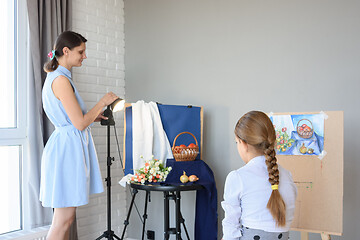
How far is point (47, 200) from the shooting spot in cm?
241

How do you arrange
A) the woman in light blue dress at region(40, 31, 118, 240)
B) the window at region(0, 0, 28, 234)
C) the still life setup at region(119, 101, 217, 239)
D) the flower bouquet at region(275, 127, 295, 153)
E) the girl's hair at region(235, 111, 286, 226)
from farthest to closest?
the window at region(0, 0, 28, 234)
the still life setup at region(119, 101, 217, 239)
the flower bouquet at region(275, 127, 295, 153)
the woman in light blue dress at region(40, 31, 118, 240)
the girl's hair at region(235, 111, 286, 226)

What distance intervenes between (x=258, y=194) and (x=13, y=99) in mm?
2094

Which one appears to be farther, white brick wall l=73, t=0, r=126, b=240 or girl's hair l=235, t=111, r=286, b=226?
white brick wall l=73, t=0, r=126, b=240

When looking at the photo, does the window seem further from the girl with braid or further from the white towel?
the girl with braid

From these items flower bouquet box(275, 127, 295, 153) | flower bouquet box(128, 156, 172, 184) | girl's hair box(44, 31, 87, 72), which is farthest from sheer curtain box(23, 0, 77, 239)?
flower bouquet box(275, 127, 295, 153)

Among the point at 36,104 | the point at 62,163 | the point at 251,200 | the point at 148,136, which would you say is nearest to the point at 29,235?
the point at 62,163

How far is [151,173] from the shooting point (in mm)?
2729

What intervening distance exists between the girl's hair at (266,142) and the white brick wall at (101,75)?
80.8 inches

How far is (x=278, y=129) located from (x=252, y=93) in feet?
1.98

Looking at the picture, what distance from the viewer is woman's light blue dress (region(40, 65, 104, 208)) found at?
2.40 metres

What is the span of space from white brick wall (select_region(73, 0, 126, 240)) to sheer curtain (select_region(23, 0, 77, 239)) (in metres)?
0.38

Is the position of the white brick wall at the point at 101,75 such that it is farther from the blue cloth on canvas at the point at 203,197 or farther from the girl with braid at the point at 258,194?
the girl with braid at the point at 258,194

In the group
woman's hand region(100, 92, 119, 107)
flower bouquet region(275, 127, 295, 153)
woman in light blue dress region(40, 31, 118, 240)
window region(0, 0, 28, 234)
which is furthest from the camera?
window region(0, 0, 28, 234)

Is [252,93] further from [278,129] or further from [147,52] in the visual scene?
[147,52]
